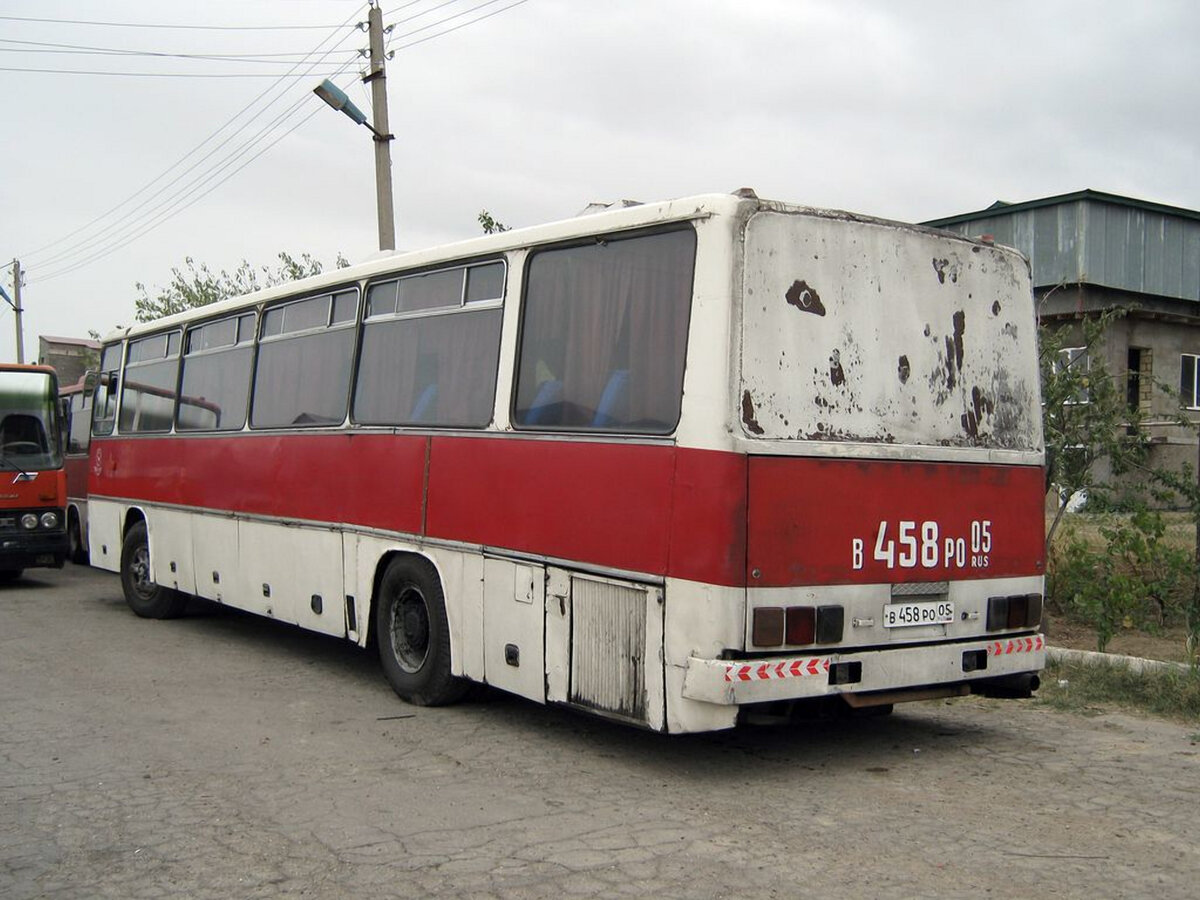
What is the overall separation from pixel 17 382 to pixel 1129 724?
14373 millimetres

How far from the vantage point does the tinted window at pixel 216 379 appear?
446 inches

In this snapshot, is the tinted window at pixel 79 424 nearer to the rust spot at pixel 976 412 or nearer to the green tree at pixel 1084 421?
the green tree at pixel 1084 421

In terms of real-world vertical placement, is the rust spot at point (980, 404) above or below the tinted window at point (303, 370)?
below

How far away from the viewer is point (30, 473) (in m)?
16.5

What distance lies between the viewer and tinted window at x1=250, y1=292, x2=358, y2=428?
9.66 meters

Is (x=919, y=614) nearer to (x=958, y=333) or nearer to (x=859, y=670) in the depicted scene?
(x=859, y=670)

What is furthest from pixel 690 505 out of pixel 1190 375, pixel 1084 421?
pixel 1190 375

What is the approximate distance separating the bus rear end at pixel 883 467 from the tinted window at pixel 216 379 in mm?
6142

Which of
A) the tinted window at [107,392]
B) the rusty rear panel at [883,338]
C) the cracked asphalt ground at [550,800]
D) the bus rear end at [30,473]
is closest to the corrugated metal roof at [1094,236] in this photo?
the bus rear end at [30,473]

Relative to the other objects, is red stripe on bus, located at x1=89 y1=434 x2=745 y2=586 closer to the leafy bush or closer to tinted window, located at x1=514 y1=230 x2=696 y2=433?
tinted window, located at x1=514 y1=230 x2=696 y2=433

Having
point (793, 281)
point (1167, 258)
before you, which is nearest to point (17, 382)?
point (793, 281)

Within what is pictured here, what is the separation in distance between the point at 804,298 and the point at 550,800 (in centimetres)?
280

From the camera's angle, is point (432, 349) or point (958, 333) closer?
point (958, 333)

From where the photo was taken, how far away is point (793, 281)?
6.53 m
